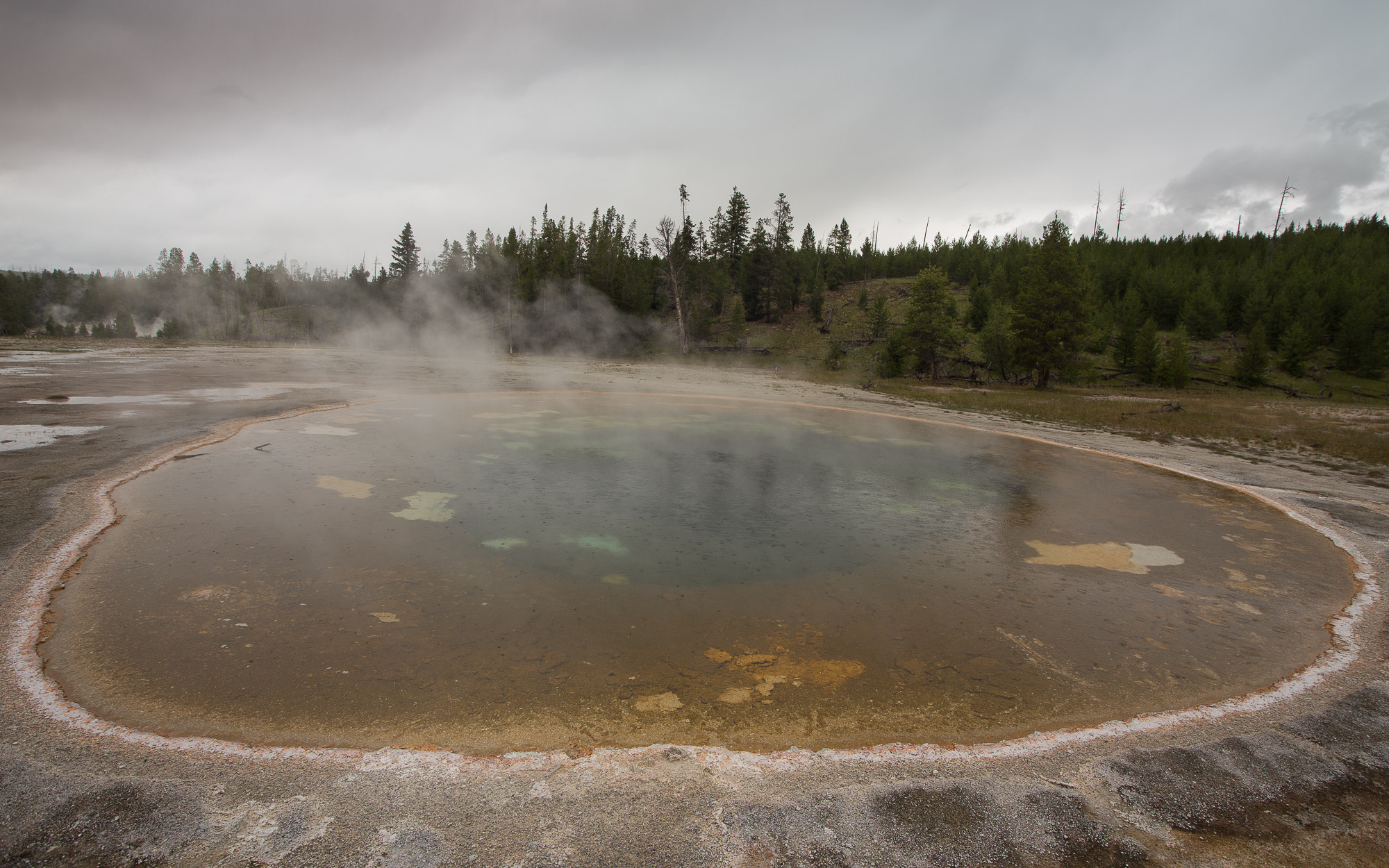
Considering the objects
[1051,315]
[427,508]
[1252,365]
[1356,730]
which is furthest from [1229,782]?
[1252,365]

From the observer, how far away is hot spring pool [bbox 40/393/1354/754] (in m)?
3.28

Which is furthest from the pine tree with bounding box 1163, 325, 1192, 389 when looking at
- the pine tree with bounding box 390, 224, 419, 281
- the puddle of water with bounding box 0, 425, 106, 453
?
the pine tree with bounding box 390, 224, 419, 281

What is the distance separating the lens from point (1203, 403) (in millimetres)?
21562

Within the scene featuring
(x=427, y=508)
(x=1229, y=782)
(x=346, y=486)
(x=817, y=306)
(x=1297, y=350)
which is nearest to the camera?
(x=1229, y=782)

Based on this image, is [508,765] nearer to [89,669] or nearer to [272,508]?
[89,669]

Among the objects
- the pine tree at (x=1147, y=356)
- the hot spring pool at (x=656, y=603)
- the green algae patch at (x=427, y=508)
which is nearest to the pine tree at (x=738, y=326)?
the pine tree at (x=1147, y=356)

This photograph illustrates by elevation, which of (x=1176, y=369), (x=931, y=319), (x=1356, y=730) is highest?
(x=931, y=319)

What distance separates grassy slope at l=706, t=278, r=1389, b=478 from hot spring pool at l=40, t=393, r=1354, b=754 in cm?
691

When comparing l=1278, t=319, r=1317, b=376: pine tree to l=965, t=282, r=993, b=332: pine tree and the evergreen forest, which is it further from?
l=965, t=282, r=993, b=332: pine tree

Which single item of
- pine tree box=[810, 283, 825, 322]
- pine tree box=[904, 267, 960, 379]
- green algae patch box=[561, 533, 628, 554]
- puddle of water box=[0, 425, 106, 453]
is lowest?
green algae patch box=[561, 533, 628, 554]

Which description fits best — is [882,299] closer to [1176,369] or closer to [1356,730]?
[1176,369]

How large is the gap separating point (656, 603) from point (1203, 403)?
2524 cm

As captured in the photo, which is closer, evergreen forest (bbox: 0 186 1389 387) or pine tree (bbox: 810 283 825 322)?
evergreen forest (bbox: 0 186 1389 387)

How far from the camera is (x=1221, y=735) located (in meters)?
3.26
